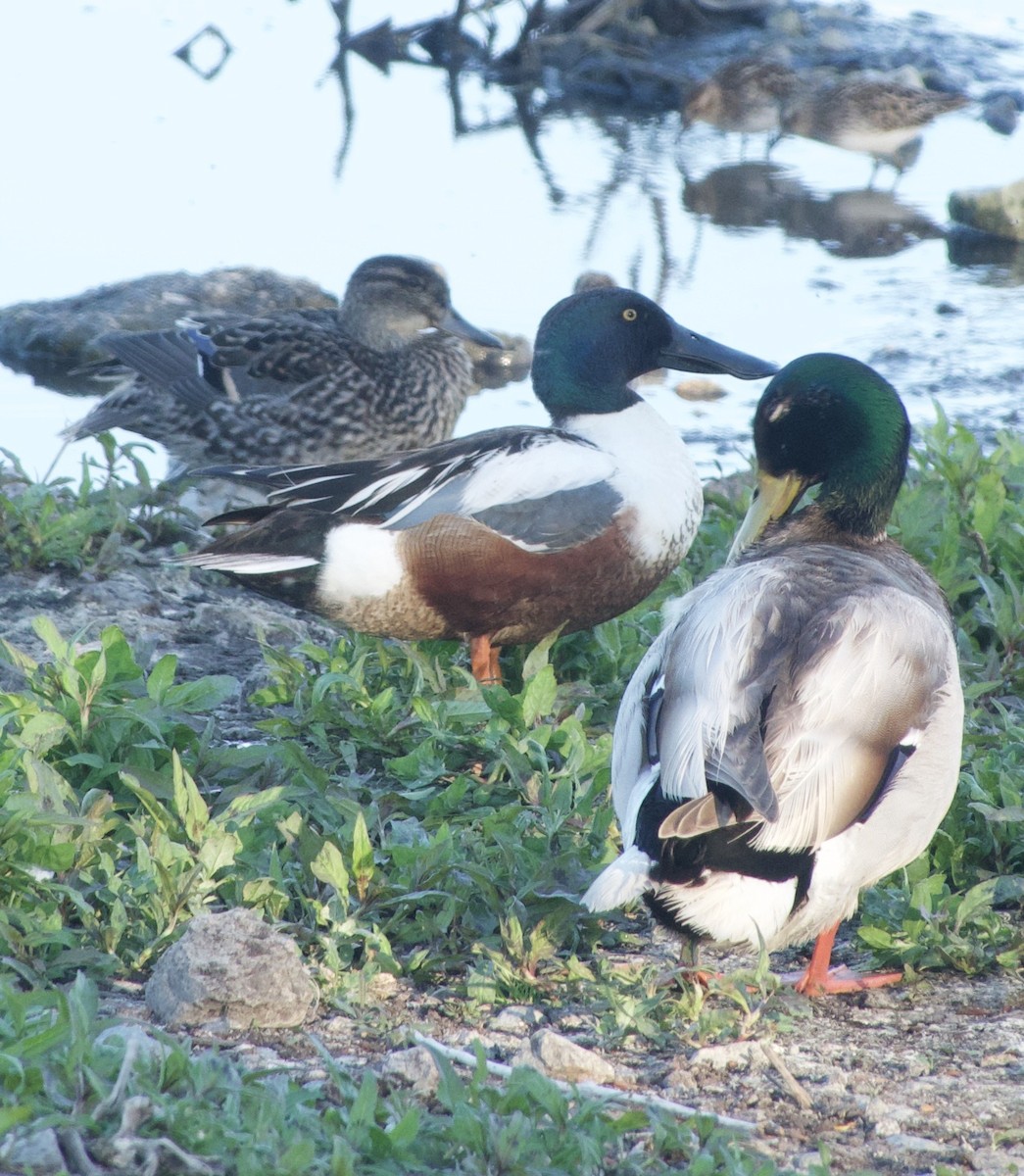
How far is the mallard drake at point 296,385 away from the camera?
5281 millimetres


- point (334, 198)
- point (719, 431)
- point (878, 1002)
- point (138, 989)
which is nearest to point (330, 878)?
point (138, 989)

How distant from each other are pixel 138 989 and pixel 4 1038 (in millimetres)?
461

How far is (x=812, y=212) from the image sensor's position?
999cm

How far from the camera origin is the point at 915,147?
37.9 feet

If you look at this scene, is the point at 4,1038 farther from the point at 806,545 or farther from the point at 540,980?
the point at 806,545

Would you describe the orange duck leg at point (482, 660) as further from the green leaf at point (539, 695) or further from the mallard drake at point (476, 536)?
the green leaf at point (539, 695)

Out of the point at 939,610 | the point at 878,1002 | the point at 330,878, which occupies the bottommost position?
the point at 878,1002

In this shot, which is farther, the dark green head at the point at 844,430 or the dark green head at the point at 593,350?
the dark green head at the point at 593,350

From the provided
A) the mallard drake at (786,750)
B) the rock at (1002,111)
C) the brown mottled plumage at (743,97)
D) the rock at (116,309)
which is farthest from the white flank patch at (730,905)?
the rock at (1002,111)

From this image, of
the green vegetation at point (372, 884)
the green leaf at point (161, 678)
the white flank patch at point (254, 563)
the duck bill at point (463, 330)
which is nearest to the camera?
the green vegetation at point (372, 884)

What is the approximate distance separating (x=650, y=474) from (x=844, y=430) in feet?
2.82

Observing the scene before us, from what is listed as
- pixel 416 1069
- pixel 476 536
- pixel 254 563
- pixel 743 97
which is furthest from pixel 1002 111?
pixel 416 1069

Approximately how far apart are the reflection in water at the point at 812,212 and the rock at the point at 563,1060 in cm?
726

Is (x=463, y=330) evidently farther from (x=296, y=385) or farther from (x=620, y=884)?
(x=620, y=884)
